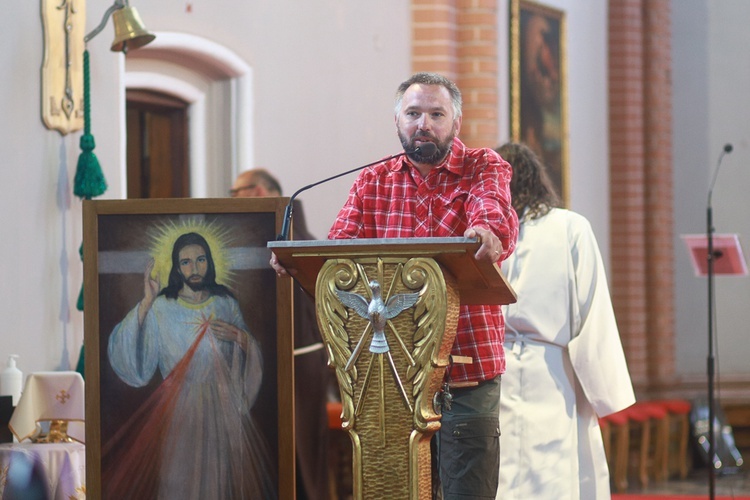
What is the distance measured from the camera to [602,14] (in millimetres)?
12445

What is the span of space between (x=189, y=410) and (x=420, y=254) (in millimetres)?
1411

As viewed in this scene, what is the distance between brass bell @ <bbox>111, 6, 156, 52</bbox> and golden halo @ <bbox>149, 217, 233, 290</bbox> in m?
1.88

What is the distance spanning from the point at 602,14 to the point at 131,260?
8631mm

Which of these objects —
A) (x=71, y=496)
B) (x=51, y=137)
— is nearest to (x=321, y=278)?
(x=71, y=496)

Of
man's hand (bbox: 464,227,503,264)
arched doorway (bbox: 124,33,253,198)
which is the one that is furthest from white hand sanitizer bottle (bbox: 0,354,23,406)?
man's hand (bbox: 464,227,503,264)

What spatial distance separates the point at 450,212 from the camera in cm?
392

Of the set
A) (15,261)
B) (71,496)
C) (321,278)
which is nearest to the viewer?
(321,278)

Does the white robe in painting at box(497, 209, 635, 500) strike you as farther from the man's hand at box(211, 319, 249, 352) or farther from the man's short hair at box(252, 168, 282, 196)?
the man's short hair at box(252, 168, 282, 196)

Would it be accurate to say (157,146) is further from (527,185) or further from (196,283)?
(196,283)

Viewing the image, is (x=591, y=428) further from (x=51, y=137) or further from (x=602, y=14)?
(x=602, y=14)

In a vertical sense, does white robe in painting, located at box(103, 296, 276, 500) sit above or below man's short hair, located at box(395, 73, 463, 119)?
below

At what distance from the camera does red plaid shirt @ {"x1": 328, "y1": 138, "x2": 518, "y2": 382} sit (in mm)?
3920

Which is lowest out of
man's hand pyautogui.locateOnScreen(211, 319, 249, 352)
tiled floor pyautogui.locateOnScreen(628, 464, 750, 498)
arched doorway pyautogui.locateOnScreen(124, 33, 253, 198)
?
tiled floor pyautogui.locateOnScreen(628, 464, 750, 498)

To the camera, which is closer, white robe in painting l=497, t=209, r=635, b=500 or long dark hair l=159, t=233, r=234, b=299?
long dark hair l=159, t=233, r=234, b=299
